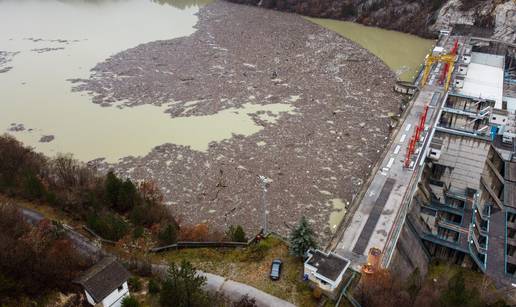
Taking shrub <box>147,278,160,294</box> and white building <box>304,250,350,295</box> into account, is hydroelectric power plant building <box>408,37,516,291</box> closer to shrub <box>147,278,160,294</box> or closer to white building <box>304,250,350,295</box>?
white building <box>304,250,350,295</box>

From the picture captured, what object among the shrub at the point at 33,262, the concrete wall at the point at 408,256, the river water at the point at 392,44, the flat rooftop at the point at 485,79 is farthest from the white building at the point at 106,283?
the river water at the point at 392,44

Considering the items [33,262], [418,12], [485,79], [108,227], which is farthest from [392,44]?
[33,262]

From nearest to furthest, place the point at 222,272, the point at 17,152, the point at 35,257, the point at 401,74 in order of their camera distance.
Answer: the point at 35,257
the point at 222,272
the point at 17,152
the point at 401,74

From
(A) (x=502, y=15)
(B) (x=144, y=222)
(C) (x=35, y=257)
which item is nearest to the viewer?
(C) (x=35, y=257)

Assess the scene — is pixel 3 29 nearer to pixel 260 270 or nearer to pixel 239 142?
pixel 239 142

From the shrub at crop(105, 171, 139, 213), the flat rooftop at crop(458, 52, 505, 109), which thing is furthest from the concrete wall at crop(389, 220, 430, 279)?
the flat rooftop at crop(458, 52, 505, 109)

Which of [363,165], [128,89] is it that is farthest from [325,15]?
[363,165]
